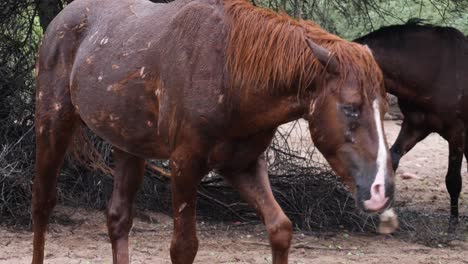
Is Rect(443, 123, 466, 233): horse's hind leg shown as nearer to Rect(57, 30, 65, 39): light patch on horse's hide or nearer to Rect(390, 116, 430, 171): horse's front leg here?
Rect(390, 116, 430, 171): horse's front leg

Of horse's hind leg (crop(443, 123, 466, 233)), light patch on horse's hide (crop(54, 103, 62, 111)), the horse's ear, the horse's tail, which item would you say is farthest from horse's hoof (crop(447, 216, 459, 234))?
the horse's ear

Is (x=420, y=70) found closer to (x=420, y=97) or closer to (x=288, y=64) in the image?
(x=420, y=97)

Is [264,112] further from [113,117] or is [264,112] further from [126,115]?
[113,117]

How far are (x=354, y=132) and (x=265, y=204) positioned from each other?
2.56ft

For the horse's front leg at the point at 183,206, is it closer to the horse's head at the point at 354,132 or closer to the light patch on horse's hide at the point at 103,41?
the horse's head at the point at 354,132

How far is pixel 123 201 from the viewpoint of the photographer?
559cm

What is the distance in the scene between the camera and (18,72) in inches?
315

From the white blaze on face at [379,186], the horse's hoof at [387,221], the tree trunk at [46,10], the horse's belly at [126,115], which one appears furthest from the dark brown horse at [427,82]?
the white blaze on face at [379,186]

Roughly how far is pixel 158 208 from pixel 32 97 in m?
1.44

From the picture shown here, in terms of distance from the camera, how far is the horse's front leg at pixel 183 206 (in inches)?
179

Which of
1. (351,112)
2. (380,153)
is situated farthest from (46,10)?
(380,153)

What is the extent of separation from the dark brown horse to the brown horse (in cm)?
312

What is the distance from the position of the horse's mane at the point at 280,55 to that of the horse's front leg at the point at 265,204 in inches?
20.6

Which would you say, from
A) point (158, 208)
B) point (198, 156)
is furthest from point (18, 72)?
point (198, 156)
